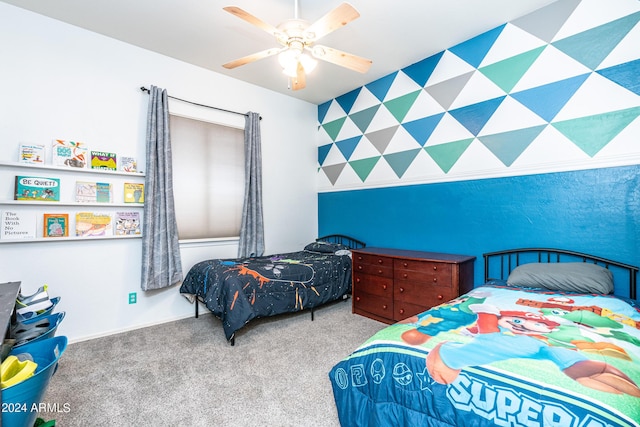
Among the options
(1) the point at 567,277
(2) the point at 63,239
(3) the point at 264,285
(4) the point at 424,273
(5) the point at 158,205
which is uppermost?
(5) the point at 158,205

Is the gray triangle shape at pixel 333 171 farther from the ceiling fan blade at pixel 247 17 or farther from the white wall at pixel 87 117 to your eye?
the ceiling fan blade at pixel 247 17

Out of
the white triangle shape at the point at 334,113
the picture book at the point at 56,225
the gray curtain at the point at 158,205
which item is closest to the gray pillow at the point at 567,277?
the white triangle shape at the point at 334,113

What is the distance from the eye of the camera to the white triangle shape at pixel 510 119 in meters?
2.70

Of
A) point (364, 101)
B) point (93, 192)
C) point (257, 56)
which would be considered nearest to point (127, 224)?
point (93, 192)

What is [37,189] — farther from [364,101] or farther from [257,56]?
[364,101]

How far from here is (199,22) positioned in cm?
281

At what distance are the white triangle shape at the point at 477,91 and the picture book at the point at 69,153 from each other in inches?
151

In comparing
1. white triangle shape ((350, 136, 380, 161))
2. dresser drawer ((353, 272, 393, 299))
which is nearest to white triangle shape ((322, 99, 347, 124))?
white triangle shape ((350, 136, 380, 161))

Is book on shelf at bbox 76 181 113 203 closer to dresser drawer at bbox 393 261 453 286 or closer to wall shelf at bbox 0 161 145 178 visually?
wall shelf at bbox 0 161 145 178

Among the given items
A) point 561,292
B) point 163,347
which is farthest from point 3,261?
point 561,292

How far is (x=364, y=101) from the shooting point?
4168 mm

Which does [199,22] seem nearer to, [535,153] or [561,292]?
[535,153]

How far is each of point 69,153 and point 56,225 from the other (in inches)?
27.2

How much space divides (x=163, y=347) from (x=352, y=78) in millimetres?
3736
